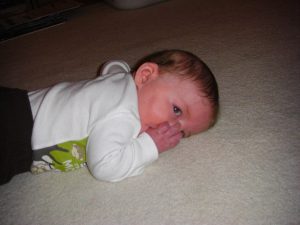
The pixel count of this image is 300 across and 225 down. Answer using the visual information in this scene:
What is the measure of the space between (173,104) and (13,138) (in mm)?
396

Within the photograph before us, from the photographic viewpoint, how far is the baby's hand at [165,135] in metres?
0.73

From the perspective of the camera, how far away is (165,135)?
73 cm

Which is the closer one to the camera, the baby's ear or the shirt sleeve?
the shirt sleeve

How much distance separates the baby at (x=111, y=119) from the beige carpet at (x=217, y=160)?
0.05 m

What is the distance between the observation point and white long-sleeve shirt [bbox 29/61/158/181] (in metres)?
0.68

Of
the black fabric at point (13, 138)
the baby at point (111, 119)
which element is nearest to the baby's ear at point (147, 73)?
the baby at point (111, 119)

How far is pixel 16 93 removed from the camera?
0.76 m

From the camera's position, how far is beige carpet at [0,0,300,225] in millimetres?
635

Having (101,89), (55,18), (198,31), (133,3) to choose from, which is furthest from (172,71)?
(55,18)

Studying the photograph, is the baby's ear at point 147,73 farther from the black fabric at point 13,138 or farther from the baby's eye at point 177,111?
the black fabric at point 13,138

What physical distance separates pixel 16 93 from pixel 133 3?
1.28m

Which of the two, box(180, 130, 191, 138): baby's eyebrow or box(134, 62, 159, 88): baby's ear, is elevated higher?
box(134, 62, 159, 88): baby's ear

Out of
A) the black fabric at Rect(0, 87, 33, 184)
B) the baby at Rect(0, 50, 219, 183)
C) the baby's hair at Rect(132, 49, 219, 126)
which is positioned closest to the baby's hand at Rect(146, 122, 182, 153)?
Answer: the baby at Rect(0, 50, 219, 183)

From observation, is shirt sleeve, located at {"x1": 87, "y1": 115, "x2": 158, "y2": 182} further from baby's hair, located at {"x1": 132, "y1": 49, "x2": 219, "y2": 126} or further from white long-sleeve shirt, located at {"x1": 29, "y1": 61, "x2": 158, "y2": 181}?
baby's hair, located at {"x1": 132, "y1": 49, "x2": 219, "y2": 126}
